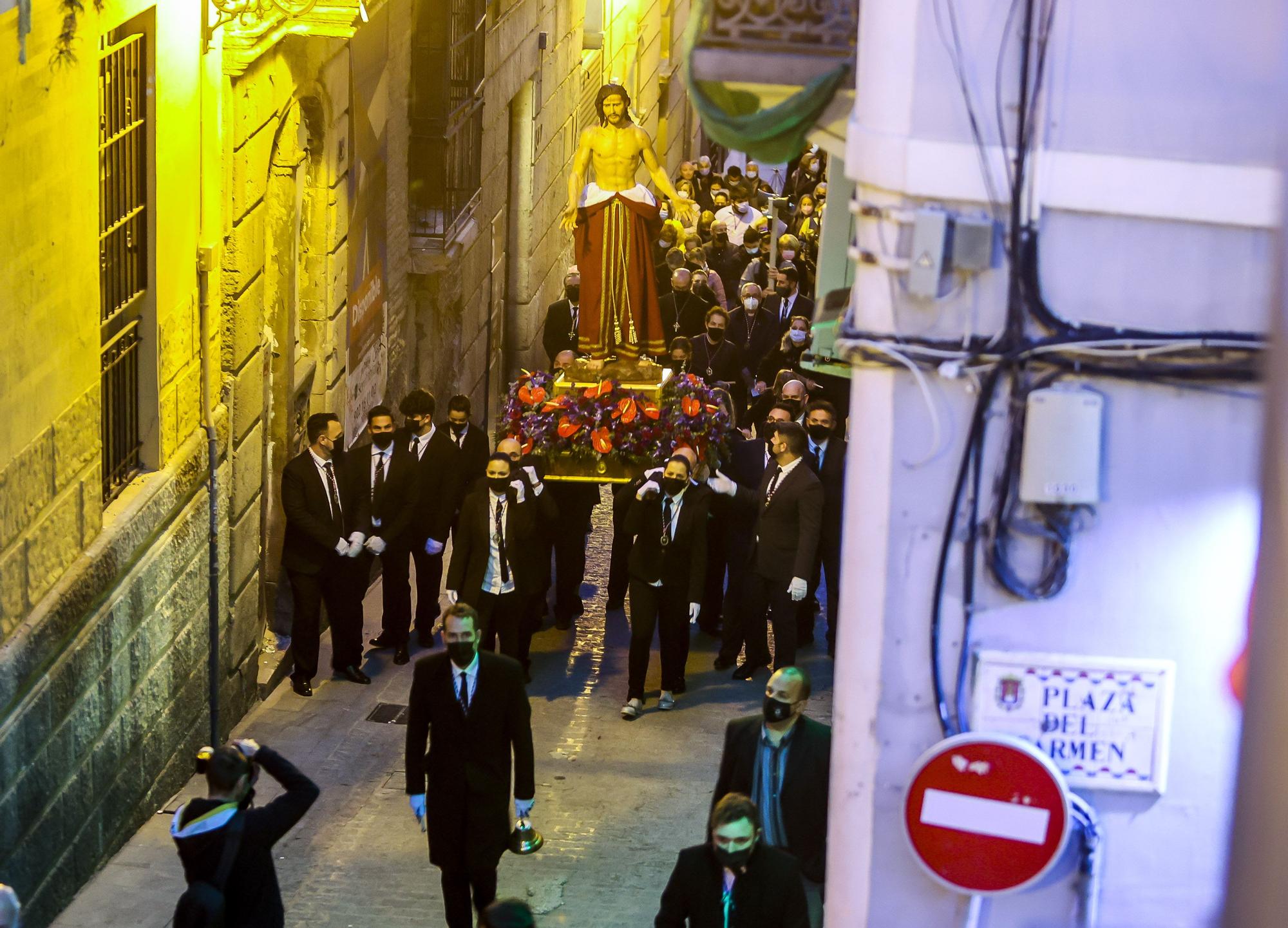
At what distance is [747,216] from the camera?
2531 cm

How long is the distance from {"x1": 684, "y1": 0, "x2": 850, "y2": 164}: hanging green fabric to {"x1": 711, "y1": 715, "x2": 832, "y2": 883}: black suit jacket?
2.56 meters

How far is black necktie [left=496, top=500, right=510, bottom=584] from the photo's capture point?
38.9 feet

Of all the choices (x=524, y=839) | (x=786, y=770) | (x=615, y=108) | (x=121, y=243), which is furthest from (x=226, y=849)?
(x=615, y=108)

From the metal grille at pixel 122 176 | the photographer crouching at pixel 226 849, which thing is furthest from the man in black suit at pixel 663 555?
the photographer crouching at pixel 226 849

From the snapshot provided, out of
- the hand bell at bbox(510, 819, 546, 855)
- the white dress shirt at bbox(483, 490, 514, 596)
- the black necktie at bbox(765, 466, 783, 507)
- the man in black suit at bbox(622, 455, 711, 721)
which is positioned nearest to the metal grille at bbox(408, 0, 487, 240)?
the white dress shirt at bbox(483, 490, 514, 596)

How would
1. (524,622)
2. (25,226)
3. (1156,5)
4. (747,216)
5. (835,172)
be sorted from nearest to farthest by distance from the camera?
(1156,5) < (835,172) < (25,226) < (524,622) < (747,216)

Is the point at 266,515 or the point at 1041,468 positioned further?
the point at 266,515

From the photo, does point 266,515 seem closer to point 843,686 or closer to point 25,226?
point 25,226

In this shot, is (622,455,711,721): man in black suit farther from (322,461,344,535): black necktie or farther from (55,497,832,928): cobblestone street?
(322,461,344,535): black necktie

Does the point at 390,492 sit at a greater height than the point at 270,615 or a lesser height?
greater

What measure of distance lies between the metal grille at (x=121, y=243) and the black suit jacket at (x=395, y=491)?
2326mm

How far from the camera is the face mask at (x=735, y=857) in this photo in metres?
6.49

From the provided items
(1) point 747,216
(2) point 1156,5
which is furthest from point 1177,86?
(1) point 747,216

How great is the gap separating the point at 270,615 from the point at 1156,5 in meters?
9.51
